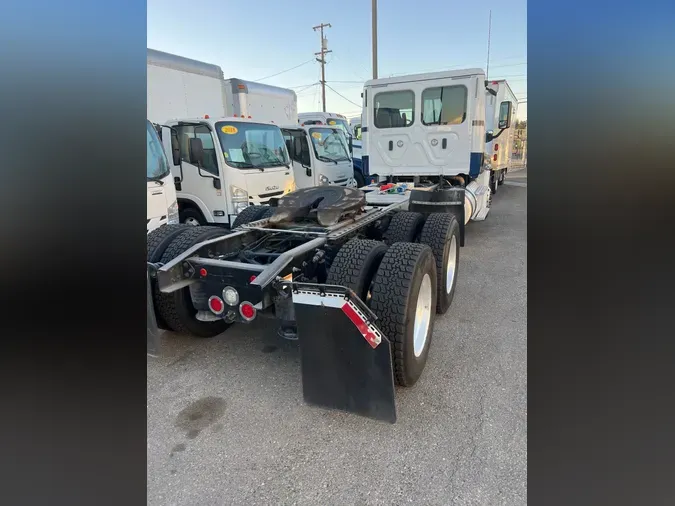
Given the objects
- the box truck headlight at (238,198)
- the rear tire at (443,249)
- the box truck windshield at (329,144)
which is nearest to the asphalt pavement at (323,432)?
the rear tire at (443,249)

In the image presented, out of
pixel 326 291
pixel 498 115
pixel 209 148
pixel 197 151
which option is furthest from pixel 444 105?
pixel 498 115

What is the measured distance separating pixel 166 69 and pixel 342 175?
15.1ft

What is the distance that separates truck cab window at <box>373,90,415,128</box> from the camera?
7.52m

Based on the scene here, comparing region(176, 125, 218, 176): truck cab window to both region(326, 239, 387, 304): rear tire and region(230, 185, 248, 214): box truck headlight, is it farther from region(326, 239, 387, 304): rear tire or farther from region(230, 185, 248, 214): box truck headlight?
region(326, 239, 387, 304): rear tire

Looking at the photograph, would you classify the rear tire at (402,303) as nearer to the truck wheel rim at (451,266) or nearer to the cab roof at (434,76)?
the truck wheel rim at (451,266)

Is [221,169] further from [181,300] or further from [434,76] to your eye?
[181,300]

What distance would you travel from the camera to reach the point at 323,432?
2.68m
